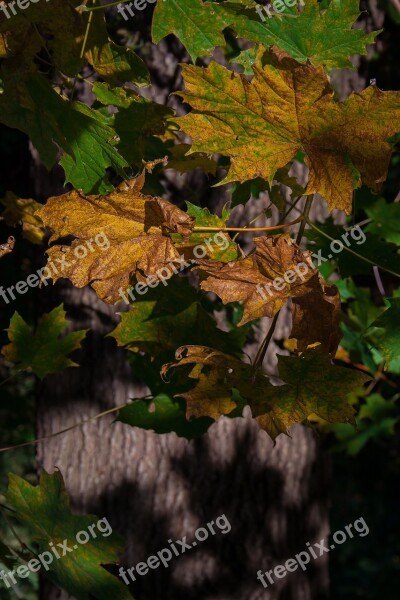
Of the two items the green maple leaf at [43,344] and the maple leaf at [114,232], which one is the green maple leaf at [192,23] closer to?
the maple leaf at [114,232]

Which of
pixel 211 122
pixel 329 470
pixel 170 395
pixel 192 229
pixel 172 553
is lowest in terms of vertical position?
pixel 329 470

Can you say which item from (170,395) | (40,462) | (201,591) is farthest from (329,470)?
(170,395)

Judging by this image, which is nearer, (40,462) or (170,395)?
(170,395)

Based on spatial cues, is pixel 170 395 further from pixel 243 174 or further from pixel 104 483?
pixel 104 483

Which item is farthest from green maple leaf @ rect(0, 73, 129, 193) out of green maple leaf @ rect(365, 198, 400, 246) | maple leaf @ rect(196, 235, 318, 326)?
green maple leaf @ rect(365, 198, 400, 246)

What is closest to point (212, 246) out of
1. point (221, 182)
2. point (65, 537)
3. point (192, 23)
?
point (221, 182)

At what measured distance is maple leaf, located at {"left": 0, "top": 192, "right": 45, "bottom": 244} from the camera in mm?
1957

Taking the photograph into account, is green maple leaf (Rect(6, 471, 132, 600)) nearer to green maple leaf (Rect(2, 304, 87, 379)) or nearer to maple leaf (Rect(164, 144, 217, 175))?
green maple leaf (Rect(2, 304, 87, 379))

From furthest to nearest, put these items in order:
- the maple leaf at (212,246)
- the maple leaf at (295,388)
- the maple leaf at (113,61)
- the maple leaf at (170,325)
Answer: the maple leaf at (170,325), the maple leaf at (113,61), the maple leaf at (212,246), the maple leaf at (295,388)

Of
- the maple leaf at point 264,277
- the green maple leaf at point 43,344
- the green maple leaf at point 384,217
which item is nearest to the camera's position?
the maple leaf at point 264,277

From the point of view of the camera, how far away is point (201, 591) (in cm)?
247

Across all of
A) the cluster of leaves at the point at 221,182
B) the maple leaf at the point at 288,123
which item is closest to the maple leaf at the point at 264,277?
→ the cluster of leaves at the point at 221,182

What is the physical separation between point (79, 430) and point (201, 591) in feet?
2.09

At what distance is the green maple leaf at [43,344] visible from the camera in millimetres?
1897
